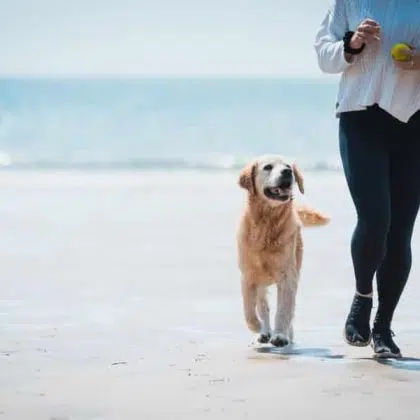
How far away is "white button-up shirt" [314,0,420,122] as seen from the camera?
18.6 ft

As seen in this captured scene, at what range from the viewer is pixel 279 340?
6.48m

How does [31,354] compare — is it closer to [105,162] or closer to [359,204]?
[359,204]

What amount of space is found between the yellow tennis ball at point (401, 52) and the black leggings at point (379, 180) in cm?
25

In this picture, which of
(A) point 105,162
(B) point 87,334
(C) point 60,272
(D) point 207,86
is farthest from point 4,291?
→ (D) point 207,86

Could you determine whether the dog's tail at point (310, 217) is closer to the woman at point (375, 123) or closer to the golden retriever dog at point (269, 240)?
the golden retriever dog at point (269, 240)

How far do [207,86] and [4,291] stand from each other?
70.5 meters

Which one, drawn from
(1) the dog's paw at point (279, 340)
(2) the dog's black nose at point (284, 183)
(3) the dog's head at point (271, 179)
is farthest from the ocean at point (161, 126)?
(1) the dog's paw at point (279, 340)

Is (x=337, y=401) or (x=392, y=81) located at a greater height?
(x=392, y=81)

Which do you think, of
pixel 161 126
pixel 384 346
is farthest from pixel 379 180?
pixel 161 126

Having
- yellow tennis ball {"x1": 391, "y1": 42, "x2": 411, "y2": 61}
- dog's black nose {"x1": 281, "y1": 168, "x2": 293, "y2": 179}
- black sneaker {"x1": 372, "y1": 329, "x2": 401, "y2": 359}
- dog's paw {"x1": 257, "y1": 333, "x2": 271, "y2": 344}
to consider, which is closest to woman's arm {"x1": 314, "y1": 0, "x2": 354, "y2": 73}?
yellow tennis ball {"x1": 391, "y1": 42, "x2": 411, "y2": 61}

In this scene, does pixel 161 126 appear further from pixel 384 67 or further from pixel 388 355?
pixel 384 67

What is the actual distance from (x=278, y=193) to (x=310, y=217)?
729 millimetres

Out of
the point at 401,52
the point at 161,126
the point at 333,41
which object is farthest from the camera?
the point at 161,126

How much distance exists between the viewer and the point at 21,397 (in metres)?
4.94
